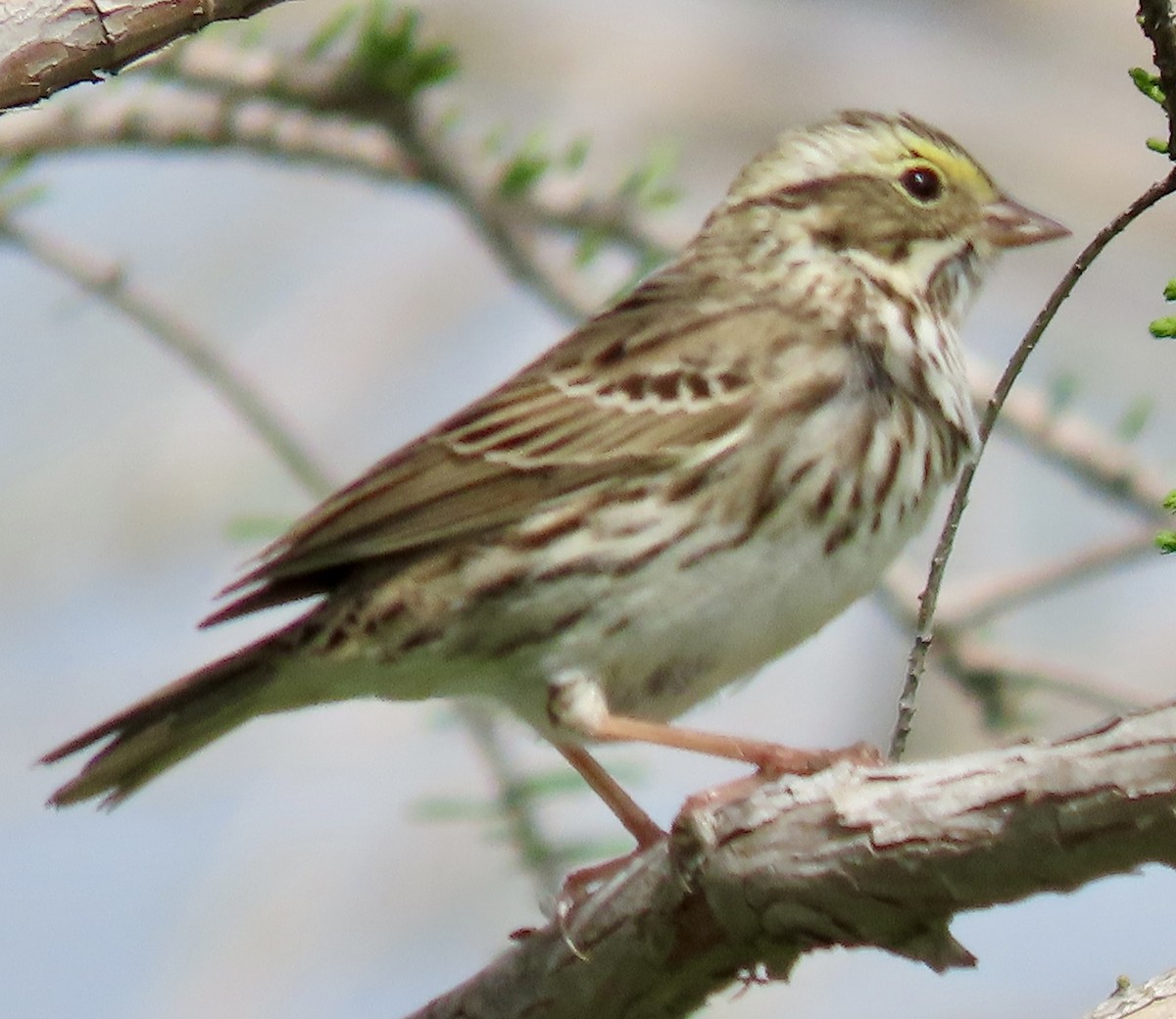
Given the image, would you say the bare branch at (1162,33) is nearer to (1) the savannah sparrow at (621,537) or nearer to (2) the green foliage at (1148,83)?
(2) the green foliage at (1148,83)

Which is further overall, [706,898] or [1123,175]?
[1123,175]

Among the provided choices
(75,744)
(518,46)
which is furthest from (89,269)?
(518,46)

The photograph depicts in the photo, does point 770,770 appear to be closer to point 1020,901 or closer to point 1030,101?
point 1020,901

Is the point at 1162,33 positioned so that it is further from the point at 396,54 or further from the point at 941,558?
the point at 396,54

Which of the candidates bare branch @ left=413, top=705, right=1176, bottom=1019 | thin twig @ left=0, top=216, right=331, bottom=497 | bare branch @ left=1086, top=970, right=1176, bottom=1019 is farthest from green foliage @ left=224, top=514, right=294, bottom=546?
bare branch @ left=1086, top=970, right=1176, bottom=1019

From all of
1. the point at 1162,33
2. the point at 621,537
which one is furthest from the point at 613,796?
the point at 1162,33
